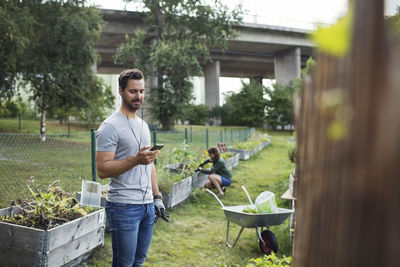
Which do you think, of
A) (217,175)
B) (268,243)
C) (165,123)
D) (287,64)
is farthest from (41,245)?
(287,64)

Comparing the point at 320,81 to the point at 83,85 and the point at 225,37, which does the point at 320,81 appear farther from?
the point at 225,37

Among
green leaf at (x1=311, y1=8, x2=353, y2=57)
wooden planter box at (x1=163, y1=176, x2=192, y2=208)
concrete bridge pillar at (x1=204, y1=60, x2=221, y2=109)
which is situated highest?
concrete bridge pillar at (x1=204, y1=60, x2=221, y2=109)

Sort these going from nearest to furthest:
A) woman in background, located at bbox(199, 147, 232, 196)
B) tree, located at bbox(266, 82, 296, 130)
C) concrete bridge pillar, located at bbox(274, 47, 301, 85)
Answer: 1. woman in background, located at bbox(199, 147, 232, 196)
2. tree, located at bbox(266, 82, 296, 130)
3. concrete bridge pillar, located at bbox(274, 47, 301, 85)

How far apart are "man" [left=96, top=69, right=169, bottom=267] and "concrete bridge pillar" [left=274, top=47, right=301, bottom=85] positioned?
121ft

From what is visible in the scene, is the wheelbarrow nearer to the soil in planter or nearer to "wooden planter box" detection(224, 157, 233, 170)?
the soil in planter

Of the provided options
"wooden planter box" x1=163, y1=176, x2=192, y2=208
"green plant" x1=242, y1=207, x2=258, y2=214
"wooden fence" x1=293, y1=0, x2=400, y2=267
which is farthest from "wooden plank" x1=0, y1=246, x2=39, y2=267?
"wooden fence" x1=293, y1=0, x2=400, y2=267

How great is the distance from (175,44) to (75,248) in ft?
64.6

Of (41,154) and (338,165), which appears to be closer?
(338,165)

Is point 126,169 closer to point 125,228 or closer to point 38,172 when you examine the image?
point 125,228

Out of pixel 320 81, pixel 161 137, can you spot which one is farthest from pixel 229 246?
pixel 161 137

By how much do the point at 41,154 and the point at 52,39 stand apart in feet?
23.8

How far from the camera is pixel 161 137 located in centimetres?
1267

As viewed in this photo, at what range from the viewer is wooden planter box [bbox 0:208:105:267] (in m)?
3.12

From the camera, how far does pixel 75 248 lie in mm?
3496
